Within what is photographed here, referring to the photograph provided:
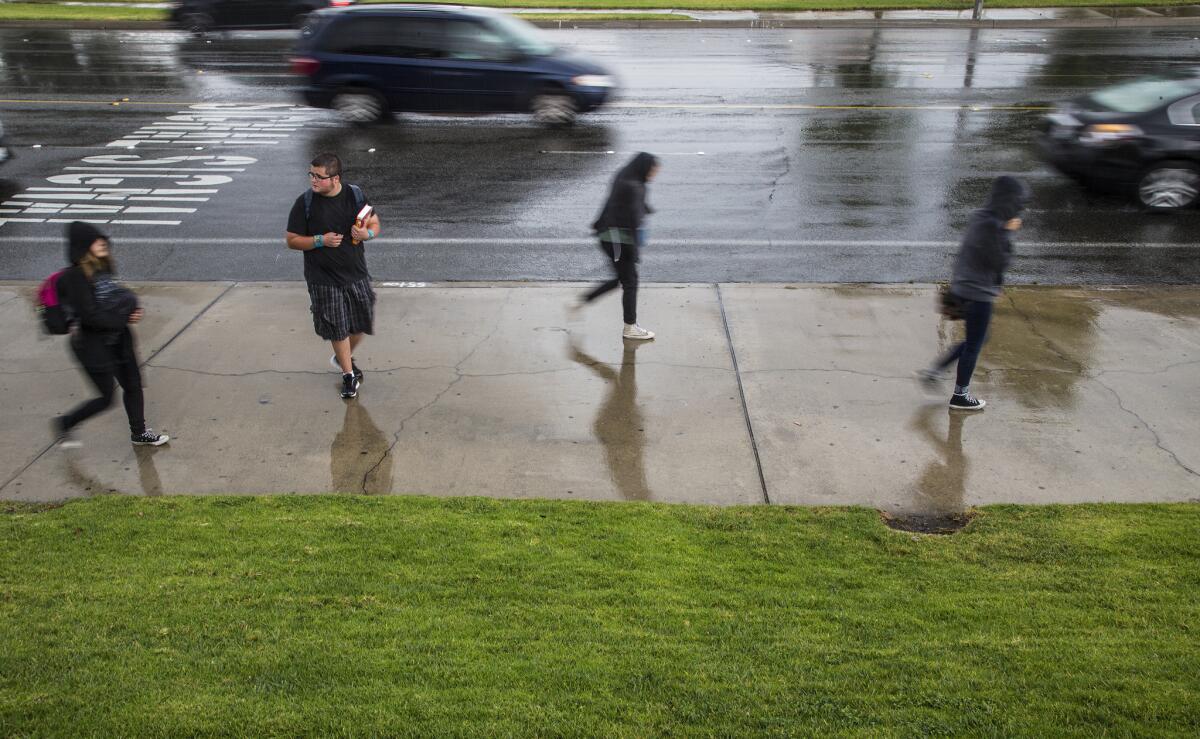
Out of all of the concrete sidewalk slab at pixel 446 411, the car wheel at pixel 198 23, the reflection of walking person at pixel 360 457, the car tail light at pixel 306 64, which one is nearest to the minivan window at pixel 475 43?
the car tail light at pixel 306 64

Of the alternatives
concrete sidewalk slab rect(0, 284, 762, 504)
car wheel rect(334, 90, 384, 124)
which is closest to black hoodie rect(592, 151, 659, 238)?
concrete sidewalk slab rect(0, 284, 762, 504)

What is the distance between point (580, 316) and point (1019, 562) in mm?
4669

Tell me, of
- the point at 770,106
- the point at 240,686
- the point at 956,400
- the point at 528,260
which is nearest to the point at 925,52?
the point at 770,106

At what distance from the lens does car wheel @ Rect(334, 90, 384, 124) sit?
16.0 m

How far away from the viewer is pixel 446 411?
712 centimetres

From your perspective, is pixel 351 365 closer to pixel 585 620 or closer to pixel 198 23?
pixel 585 620

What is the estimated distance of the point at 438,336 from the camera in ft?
27.6

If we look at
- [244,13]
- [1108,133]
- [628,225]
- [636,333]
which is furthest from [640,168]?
[244,13]

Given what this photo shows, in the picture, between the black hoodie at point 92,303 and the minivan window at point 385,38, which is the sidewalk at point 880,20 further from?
the black hoodie at point 92,303

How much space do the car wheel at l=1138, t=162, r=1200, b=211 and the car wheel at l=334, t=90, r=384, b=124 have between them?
35.8ft

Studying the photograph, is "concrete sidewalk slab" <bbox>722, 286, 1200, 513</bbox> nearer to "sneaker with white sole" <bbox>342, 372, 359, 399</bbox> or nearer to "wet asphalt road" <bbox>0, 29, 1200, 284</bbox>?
"wet asphalt road" <bbox>0, 29, 1200, 284</bbox>

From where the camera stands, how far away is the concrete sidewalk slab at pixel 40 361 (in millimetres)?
6711

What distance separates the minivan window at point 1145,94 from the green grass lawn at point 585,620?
797 cm

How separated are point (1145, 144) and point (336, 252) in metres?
9.35
